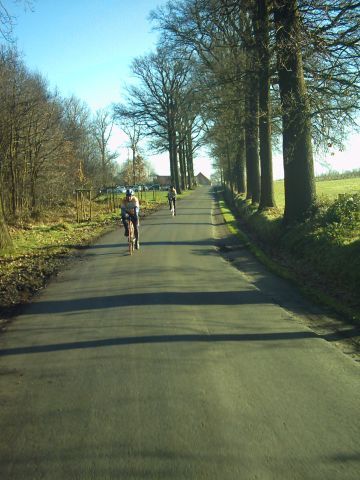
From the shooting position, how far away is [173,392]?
16.2ft

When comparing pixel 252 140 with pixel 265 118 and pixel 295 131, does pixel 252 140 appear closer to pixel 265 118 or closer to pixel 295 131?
pixel 265 118

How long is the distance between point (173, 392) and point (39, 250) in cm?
1233

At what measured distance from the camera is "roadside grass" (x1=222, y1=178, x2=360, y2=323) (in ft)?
29.9

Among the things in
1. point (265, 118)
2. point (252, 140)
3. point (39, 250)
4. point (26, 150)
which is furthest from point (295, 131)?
point (26, 150)

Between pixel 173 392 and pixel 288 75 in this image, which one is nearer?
pixel 173 392

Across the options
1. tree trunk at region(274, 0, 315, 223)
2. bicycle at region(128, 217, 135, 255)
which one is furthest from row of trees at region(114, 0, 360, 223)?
bicycle at region(128, 217, 135, 255)

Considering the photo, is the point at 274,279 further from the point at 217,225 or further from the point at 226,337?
the point at 217,225

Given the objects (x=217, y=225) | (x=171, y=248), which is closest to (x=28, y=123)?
(x=217, y=225)

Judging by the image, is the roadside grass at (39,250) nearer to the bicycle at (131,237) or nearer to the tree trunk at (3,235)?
the tree trunk at (3,235)

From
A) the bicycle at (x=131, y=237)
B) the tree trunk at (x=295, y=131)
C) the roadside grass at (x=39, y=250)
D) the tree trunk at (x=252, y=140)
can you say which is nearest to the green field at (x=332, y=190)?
the tree trunk at (x=295, y=131)

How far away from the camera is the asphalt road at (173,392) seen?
3697mm

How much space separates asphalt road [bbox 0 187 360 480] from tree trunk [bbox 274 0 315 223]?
23.3ft

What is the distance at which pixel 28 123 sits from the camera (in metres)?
26.7

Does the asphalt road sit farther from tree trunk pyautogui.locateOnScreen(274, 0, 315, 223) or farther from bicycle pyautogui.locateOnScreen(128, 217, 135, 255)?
tree trunk pyautogui.locateOnScreen(274, 0, 315, 223)
